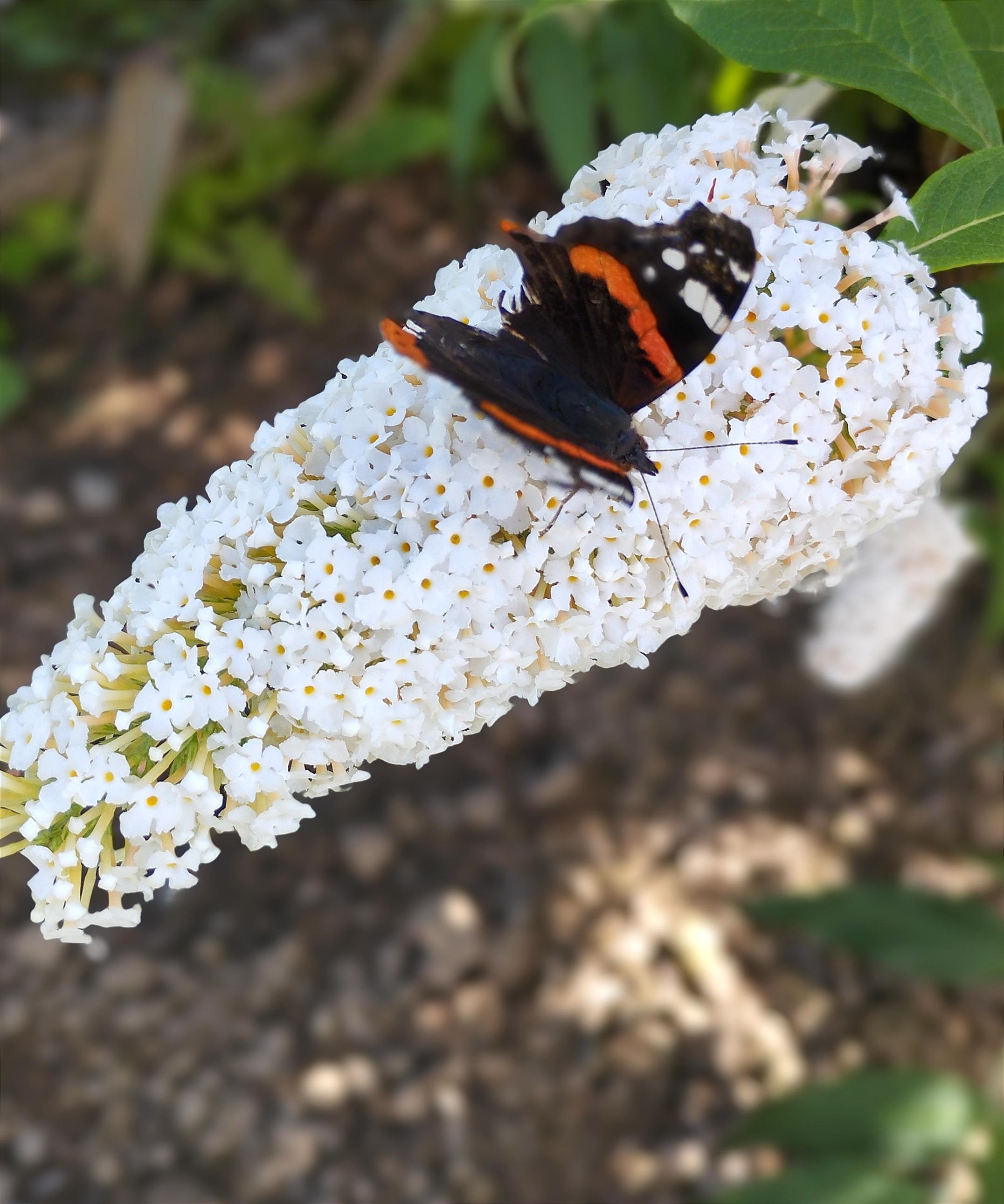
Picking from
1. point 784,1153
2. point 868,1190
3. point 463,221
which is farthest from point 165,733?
point 463,221

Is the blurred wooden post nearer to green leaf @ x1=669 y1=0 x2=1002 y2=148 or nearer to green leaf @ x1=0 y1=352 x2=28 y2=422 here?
green leaf @ x1=0 y1=352 x2=28 y2=422

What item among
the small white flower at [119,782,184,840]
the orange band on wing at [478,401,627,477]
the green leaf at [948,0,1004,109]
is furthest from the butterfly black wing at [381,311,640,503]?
the green leaf at [948,0,1004,109]

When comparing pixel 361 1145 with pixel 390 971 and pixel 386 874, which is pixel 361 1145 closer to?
pixel 390 971

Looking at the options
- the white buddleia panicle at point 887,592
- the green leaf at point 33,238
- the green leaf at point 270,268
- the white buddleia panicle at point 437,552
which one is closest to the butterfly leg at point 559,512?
the white buddleia panicle at point 437,552

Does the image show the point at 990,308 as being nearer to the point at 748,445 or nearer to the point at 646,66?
the point at 748,445

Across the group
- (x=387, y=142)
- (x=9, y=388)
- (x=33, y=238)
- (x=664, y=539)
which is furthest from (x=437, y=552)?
(x=33, y=238)

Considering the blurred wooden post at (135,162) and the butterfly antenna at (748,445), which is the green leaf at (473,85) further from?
the butterfly antenna at (748,445)
